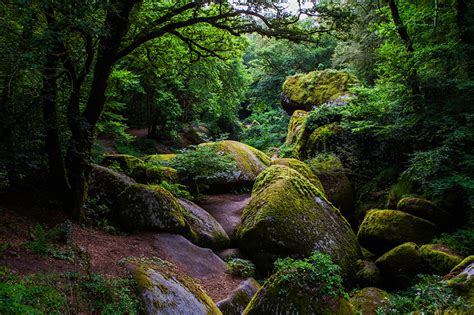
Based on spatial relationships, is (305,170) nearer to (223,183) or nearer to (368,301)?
(223,183)

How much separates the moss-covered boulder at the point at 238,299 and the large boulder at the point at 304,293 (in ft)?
3.36

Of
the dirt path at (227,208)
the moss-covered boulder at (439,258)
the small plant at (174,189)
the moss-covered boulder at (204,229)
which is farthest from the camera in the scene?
the dirt path at (227,208)

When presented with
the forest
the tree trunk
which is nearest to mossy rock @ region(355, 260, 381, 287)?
the forest

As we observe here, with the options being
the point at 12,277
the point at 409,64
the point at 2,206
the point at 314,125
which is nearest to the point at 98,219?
the point at 2,206

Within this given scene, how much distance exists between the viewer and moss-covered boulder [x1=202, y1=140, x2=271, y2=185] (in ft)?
41.9

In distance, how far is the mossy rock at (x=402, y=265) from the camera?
730cm

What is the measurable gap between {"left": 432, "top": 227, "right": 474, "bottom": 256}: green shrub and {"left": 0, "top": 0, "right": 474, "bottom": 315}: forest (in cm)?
5

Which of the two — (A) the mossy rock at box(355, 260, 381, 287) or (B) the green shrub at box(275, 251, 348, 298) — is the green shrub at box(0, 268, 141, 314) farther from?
(A) the mossy rock at box(355, 260, 381, 287)

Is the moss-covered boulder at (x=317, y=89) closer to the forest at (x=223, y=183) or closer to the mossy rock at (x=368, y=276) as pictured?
the forest at (x=223, y=183)

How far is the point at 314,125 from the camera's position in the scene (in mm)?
14023

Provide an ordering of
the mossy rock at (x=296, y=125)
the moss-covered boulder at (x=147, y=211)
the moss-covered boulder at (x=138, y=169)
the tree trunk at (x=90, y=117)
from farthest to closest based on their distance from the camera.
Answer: the mossy rock at (x=296, y=125) < the moss-covered boulder at (x=138, y=169) < the moss-covered boulder at (x=147, y=211) < the tree trunk at (x=90, y=117)

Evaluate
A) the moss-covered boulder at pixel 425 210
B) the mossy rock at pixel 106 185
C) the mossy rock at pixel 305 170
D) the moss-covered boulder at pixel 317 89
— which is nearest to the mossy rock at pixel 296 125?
the moss-covered boulder at pixel 317 89

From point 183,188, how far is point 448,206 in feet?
26.3

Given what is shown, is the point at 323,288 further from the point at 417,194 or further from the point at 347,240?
the point at 417,194
